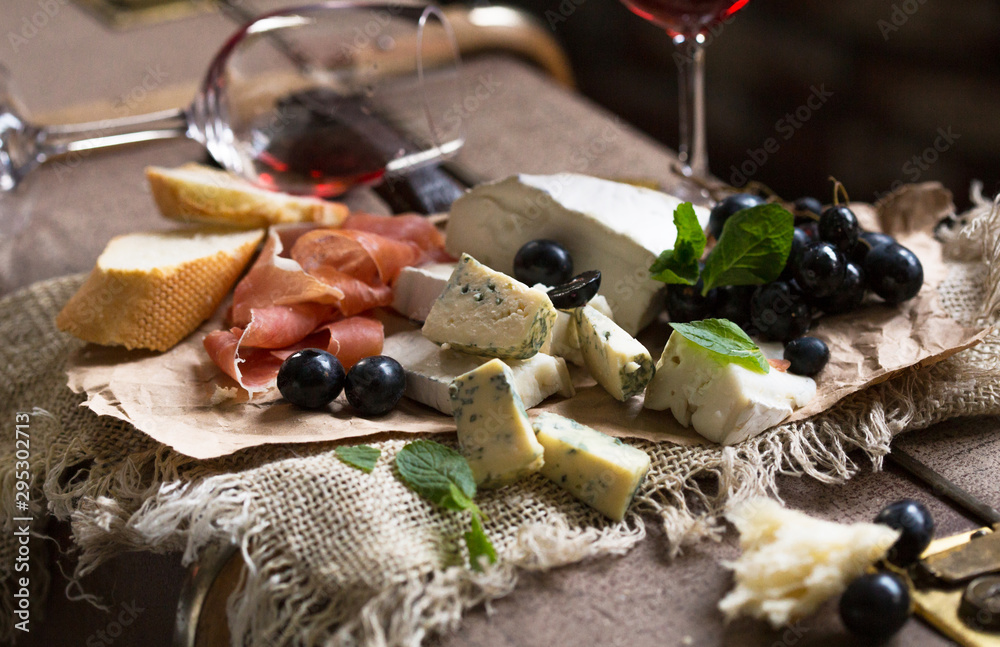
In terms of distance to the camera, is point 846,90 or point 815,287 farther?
point 846,90

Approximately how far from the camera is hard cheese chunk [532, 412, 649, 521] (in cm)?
74

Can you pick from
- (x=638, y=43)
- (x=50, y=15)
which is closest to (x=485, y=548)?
(x=50, y=15)

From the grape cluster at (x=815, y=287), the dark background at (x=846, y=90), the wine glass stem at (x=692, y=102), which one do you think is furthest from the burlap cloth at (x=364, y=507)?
the dark background at (x=846, y=90)

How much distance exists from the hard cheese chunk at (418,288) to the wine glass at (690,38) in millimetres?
470

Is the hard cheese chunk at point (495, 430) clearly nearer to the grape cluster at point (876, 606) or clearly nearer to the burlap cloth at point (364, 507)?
the burlap cloth at point (364, 507)

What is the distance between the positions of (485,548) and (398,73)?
3.27 feet

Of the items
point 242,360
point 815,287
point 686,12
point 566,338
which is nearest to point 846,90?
point 686,12

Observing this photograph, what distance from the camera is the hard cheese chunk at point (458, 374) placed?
85 centimetres

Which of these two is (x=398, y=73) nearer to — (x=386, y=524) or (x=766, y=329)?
(x=766, y=329)

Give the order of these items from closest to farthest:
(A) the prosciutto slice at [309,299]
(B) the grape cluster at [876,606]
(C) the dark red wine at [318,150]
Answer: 1. (B) the grape cluster at [876,606]
2. (A) the prosciutto slice at [309,299]
3. (C) the dark red wine at [318,150]

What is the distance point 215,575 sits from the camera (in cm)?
73

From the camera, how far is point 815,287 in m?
0.94

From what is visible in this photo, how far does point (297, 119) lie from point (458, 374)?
2.44 ft

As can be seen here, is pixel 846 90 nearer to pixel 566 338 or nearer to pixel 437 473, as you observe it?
pixel 566 338
